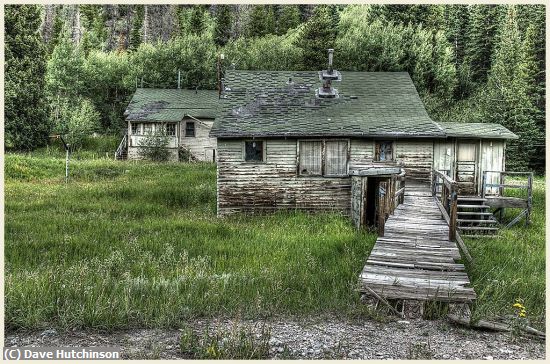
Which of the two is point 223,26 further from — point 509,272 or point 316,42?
point 509,272

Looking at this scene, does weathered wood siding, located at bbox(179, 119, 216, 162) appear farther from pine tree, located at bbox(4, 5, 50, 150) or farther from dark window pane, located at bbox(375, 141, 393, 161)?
dark window pane, located at bbox(375, 141, 393, 161)

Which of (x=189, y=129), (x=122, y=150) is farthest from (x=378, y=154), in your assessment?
(x=122, y=150)

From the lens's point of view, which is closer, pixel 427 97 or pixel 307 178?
pixel 307 178

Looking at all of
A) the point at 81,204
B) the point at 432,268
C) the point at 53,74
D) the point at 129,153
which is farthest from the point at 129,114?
the point at 432,268

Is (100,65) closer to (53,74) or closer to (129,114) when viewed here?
(53,74)

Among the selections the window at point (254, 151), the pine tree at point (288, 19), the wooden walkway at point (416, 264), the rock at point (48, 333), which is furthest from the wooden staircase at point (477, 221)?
the pine tree at point (288, 19)

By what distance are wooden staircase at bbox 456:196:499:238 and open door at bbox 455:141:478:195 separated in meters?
1.15

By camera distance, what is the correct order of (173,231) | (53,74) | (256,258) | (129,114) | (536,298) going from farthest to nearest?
1. (53,74)
2. (129,114)
3. (173,231)
4. (256,258)
5. (536,298)

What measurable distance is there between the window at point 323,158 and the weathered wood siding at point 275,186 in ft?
0.83

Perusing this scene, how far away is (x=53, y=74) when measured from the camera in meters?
48.2

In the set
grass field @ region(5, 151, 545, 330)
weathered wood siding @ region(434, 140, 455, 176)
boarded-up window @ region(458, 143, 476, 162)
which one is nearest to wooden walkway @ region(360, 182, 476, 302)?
grass field @ region(5, 151, 545, 330)

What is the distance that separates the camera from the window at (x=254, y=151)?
19469 millimetres

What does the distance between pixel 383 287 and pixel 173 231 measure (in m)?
7.87

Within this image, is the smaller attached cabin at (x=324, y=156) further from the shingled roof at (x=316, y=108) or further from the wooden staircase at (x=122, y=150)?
the wooden staircase at (x=122, y=150)
